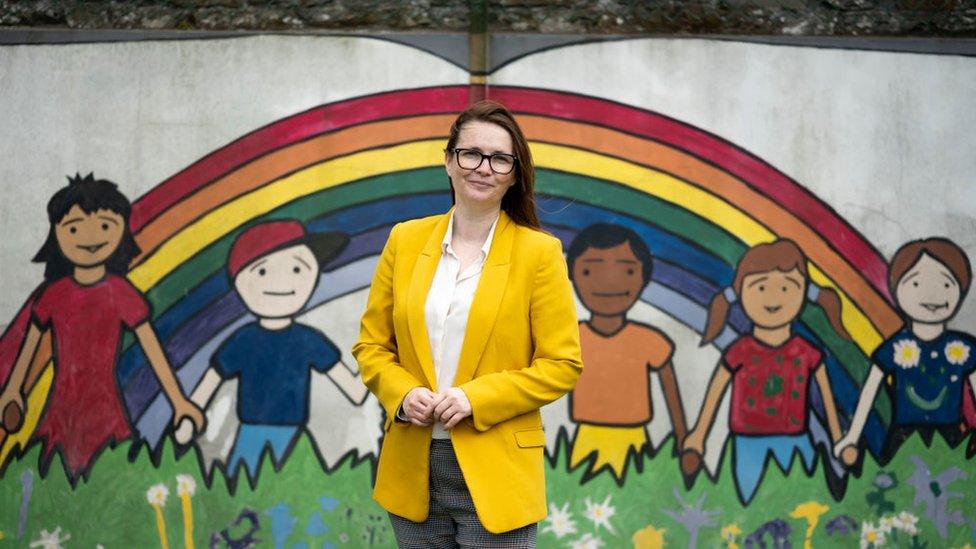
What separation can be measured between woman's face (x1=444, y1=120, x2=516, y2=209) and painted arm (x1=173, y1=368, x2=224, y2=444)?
2.25 m

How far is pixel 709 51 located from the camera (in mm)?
4562

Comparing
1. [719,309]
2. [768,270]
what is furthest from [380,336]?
[768,270]

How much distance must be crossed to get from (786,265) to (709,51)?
3.15 ft

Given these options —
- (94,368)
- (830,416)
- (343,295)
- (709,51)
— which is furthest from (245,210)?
(830,416)

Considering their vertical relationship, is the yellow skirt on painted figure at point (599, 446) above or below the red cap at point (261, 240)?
below

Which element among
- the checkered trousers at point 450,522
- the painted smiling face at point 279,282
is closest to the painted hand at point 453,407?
the checkered trousers at point 450,522

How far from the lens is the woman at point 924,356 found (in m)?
4.53

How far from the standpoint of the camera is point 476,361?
259 cm

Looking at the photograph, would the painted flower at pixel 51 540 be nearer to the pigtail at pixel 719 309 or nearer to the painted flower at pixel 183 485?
the painted flower at pixel 183 485

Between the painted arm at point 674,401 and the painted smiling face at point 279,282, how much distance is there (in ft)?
5.00

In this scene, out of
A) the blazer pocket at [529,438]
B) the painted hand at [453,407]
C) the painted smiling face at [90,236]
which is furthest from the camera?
the painted smiling face at [90,236]

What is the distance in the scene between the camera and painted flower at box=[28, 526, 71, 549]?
14.9 feet

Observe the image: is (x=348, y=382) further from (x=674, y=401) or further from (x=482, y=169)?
(x=482, y=169)

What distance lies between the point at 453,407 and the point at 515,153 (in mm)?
643
